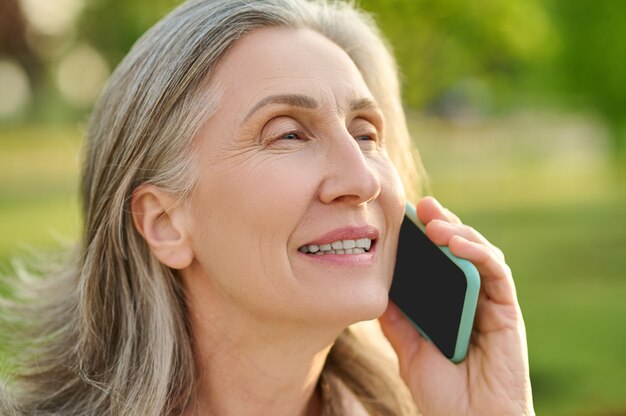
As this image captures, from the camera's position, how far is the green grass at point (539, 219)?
8914 millimetres

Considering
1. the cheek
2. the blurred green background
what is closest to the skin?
the cheek

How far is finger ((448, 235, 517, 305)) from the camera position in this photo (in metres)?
3.17

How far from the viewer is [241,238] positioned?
2.92 metres

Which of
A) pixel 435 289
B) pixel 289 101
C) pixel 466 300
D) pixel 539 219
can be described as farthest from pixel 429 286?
pixel 539 219

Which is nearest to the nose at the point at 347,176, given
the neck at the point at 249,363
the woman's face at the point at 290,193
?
the woman's face at the point at 290,193

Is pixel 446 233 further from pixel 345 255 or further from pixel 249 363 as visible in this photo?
pixel 249 363

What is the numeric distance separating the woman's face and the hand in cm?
29

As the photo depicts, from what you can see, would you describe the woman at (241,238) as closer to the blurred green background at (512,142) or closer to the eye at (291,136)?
the eye at (291,136)

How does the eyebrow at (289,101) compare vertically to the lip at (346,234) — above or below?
above

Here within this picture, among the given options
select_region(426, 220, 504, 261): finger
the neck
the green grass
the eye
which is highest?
the green grass

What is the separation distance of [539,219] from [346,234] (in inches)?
705

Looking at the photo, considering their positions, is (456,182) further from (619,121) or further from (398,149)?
(398,149)

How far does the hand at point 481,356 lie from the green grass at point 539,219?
1.82 m

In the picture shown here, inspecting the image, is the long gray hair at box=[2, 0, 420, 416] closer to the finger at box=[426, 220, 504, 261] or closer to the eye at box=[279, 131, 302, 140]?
the eye at box=[279, 131, 302, 140]
